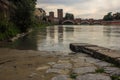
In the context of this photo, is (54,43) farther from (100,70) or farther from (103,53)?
(100,70)

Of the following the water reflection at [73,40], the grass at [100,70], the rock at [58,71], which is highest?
the grass at [100,70]

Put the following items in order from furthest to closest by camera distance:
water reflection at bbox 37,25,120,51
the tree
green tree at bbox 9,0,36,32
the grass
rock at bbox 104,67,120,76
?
1. the tree
2. green tree at bbox 9,0,36,32
3. water reflection at bbox 37,25,120,51
4. the grass
5. rock at bbox 104,67,120,76

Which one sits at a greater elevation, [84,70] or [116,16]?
[84,70]

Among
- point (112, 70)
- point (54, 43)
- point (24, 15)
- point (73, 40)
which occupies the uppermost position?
point (24, 15)

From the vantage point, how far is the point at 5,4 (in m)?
35.9

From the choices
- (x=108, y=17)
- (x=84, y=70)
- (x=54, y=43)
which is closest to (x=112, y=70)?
(x=84, y=70)

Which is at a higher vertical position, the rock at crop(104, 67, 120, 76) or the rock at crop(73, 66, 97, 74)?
the rock at crop(104, 67, 120, 76)

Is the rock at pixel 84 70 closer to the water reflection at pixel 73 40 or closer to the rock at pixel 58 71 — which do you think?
the rock at pixel 58 71

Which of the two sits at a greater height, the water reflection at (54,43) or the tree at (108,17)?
the water reflection at (54,43)

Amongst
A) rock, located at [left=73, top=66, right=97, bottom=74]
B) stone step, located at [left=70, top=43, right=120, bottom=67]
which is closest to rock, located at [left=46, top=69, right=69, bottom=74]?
rock, located at [left=73, top=66, right=97, bottom=74]

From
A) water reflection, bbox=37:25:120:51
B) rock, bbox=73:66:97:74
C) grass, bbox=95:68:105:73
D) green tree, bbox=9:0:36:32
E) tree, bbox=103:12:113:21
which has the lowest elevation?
tree, bbox=103:12:113:21

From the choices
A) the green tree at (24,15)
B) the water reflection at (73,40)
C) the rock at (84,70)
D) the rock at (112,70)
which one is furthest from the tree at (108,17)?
the rock at (112,70)

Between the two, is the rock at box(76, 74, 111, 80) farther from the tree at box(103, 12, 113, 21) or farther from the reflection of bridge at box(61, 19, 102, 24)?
the tree at box(103, 12, 113, 21)

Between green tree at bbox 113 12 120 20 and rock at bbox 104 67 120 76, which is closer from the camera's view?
rock at bbox 104 67 120 76
